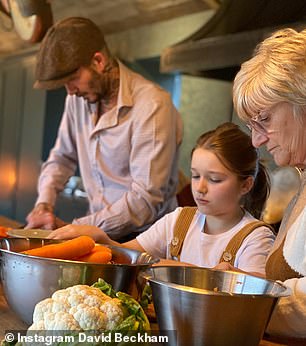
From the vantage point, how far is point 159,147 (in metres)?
2.23

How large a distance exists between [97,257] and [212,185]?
1.82ft

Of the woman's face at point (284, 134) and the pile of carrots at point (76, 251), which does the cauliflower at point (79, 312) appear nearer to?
the pile of carrots at point (76, 251)

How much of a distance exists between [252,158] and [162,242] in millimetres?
365

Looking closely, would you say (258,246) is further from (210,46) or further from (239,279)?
(210,46)

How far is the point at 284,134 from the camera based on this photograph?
4.35ft

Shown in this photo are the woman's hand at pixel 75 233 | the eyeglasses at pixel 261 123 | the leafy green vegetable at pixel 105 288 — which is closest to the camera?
the leafy green vegetable at pixel 105 288

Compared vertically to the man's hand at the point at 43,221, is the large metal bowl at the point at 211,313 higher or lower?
higher

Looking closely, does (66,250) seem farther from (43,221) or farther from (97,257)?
(43,221)

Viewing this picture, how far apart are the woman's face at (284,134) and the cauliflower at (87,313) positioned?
1.77 feet

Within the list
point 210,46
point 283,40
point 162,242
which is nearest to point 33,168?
point 210,46

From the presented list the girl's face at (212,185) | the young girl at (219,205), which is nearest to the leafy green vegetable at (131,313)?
the young girl at (219,205)

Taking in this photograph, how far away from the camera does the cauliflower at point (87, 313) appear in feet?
2.96

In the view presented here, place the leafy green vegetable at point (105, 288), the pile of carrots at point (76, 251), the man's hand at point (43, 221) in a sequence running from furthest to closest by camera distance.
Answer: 1. the man's hand at point (43, 221)
2. the pile of carrots at point (76, 251)
3. the leafy green vegetable at point (105, 288)

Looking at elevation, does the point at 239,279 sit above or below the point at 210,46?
below
